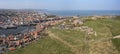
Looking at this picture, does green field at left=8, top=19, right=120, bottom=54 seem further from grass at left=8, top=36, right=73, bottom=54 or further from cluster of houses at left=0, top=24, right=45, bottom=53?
cluster of houses at left=0, top=24, right=45, bottom=53

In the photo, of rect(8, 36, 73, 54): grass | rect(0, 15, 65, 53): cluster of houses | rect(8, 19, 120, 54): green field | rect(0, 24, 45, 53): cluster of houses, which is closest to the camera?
rect(8, 19, 120, 54): green field

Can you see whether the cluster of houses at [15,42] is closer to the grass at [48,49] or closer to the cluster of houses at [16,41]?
the cluster of houses at [16,41]

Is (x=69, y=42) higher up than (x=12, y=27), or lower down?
higher up

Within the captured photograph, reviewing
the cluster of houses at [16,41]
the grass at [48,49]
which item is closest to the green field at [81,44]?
the grass at [48,49]

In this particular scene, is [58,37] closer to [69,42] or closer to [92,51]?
[69,42]

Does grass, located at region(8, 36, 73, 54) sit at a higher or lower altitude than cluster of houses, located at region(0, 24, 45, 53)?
higher

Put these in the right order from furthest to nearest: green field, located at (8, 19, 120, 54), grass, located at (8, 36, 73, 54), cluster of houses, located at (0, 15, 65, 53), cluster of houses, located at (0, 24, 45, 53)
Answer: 1. cluster of houses, located at (0, 15, 65, 53)
2. cluster of houses, located at (0, 24, 45, 53)
3. grass, located at (8, 36, 73, 54)
4. green field, located at (8, 19, 120, 54)

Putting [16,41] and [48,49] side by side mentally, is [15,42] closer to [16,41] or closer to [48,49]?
[16,41]

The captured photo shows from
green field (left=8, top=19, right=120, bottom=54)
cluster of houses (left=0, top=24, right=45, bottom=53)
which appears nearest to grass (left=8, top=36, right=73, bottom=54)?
green field (left=8, top=19, right=120, bottom=54)

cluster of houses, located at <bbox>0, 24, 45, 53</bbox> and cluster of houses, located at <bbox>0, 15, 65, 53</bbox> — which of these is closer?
cluster of houses, located at <bbox>0, 24, 45, 53</bbox>

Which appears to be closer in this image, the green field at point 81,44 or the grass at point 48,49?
the green field at point 81,44

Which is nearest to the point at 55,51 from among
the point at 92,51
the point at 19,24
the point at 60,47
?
the point at 60,47
